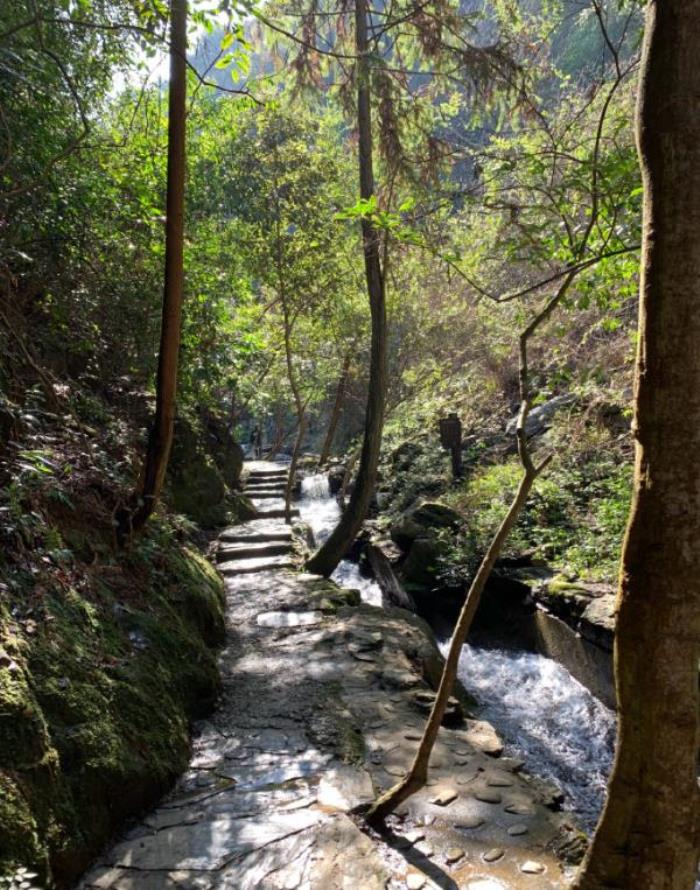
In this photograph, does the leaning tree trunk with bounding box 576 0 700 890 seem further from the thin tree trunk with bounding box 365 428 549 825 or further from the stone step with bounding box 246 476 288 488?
the stone step with bounding box 246 476 288 488

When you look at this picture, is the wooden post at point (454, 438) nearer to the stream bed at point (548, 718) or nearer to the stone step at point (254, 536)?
the stone step at point (254, 536)

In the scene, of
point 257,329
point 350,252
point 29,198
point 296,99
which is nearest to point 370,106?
point 296,99

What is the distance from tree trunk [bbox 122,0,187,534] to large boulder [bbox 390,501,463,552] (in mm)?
5010

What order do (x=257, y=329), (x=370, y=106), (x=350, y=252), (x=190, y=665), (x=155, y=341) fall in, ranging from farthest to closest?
(x=257, y=329) < (x=350, y=252) < (x=370, y=106) < (x=155, y=341) < (x=190, y=665)

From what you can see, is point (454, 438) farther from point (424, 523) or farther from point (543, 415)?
point (424, 523)

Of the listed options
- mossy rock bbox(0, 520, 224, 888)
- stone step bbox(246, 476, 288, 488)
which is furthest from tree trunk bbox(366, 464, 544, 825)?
stone step bbox(246, 476, 288, 488)

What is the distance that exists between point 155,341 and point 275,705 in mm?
3863

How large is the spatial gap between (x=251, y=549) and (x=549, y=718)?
4.37m

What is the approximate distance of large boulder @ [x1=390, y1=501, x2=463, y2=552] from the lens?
8.84m

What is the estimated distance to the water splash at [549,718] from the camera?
444cm

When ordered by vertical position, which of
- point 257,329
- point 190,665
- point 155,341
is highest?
point 257,329

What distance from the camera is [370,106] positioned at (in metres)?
7.30

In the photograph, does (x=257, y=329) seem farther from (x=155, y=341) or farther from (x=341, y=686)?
(x=341, y=686)

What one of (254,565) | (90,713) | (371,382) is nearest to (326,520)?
(254,565)
